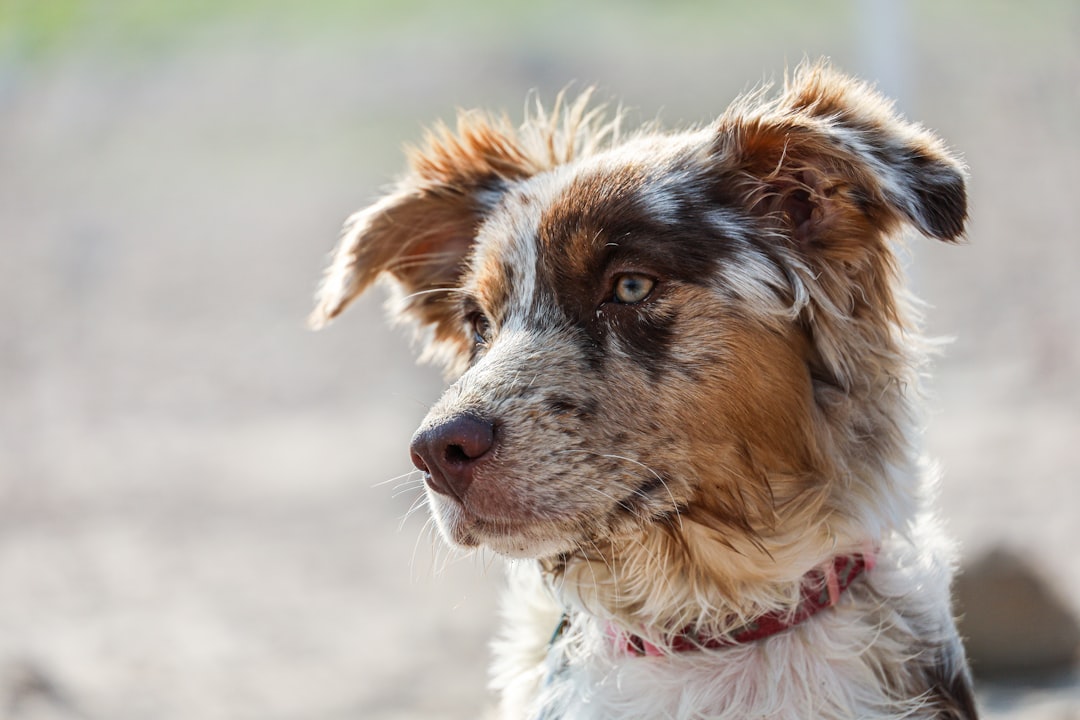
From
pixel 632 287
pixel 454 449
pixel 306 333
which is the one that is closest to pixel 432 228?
pixel 632 287

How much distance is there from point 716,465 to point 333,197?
15069mm

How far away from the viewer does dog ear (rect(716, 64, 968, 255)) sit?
3088 mm

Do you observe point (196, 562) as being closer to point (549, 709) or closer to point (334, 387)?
point (334, 387)

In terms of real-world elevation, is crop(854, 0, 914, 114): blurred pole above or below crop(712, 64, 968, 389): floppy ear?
above

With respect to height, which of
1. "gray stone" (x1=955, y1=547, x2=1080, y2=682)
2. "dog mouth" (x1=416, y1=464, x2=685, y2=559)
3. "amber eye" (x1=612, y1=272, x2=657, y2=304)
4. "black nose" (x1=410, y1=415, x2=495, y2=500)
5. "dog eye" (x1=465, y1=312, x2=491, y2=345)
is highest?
"dog eye" (x1=465, y1=312, x2=491, y2=345)

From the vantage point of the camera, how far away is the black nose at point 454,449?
314 centimetres

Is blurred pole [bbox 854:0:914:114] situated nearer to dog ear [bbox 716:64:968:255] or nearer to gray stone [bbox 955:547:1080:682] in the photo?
gray stone [bbox 955:547:1080:682]

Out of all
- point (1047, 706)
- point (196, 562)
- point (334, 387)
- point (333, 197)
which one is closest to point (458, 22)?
point (333, 197)

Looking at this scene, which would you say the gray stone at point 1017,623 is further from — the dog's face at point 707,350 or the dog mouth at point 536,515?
the dog mouth at point 536,515

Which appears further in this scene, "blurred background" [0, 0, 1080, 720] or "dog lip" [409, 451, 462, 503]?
"blurred background" [0, 0, 1080, 720]

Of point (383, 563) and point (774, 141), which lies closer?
point (774, 141)

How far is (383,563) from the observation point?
9.28m

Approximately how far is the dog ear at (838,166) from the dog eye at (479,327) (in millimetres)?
953

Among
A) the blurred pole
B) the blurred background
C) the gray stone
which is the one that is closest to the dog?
the blurred background
